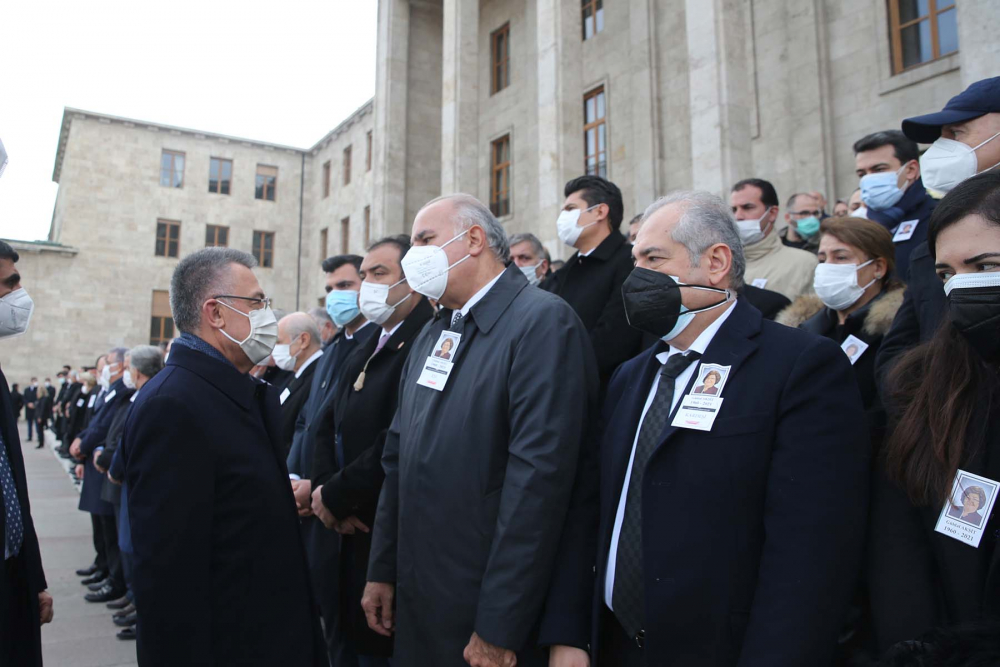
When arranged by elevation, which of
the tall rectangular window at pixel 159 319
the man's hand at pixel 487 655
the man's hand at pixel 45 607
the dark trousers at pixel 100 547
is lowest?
the dark trousers at pixel 100 547

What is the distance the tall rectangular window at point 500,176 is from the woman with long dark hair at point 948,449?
61.5ft

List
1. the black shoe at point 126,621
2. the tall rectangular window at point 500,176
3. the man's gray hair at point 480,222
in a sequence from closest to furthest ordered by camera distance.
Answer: the man's gray hair at point 480,222 → the black shoe at point 126,621 → the tall rectangular window at point 500,176

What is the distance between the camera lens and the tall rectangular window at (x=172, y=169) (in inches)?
1464

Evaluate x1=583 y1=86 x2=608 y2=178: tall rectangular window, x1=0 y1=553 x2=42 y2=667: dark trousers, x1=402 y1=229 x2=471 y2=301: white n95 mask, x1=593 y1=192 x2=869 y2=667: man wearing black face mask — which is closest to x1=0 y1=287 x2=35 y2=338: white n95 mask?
x1=0 y1=553 x2=42 y2=667: dark trousers

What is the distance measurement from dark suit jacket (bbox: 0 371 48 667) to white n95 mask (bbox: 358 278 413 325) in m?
1.89

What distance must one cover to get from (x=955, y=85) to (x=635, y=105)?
7.04 m

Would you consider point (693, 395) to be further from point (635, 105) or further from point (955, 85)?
point (635, 105)

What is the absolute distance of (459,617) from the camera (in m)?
2.51

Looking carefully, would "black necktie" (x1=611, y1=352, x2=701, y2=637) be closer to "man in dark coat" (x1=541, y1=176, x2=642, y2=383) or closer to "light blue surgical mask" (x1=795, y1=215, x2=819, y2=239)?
"man in dark coat" (x1=541, y1=176, x2=642, y2=383)

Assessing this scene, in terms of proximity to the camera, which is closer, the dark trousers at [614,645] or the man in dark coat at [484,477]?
the dark trousers at [614,645]

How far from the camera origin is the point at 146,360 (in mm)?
6648

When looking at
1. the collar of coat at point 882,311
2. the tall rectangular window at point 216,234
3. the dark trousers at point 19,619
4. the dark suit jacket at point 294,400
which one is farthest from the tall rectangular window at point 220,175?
the collar of coat at point 882,311

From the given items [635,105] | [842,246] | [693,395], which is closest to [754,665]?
[693,395]

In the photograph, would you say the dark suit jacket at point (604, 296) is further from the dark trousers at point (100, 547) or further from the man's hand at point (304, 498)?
the dark trousers at point (100, 547)
